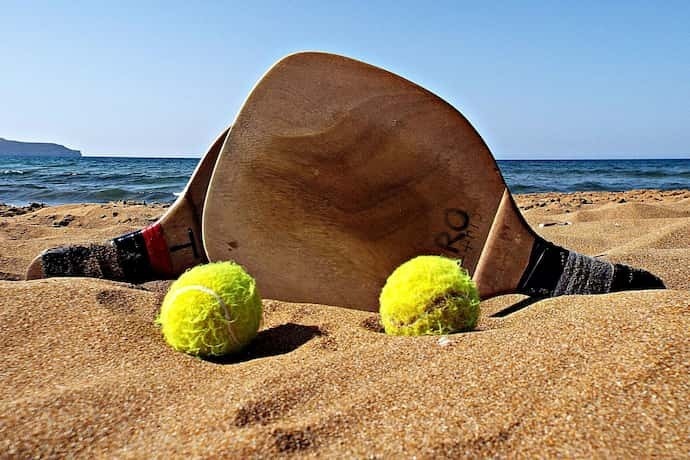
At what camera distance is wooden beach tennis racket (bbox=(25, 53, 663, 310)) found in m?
1.65

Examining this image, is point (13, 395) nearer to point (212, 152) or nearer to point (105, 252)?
point (105, 252)

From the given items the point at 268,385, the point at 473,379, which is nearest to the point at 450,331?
the point at 473,379

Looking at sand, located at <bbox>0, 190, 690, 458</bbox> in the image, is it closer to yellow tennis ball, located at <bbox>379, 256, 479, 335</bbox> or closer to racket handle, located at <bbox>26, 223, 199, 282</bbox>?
yellow tennis ball, located at <bbox>379, 256, 479, 335</bbox>

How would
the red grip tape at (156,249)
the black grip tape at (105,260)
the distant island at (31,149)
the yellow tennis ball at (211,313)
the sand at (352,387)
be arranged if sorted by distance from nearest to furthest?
the sand at (352,387) → the yellow tennis ball at (211,313) → the black grip tape at (105,260) → the red grip tape at (156,249) → the distant island at (31,149)

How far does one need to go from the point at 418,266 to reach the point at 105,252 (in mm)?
1223

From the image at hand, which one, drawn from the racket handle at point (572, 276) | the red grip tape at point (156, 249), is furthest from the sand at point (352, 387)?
the red grip tape at point (156, 249)

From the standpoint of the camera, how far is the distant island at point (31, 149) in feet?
184

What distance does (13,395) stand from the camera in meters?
0.95

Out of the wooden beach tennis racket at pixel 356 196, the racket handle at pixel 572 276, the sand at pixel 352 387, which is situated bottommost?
the sand at pixel 352 387

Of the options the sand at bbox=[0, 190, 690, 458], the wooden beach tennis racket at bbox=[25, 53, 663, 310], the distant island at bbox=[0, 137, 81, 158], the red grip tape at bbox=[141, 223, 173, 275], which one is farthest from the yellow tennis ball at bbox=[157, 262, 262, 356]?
the distant island at bbox=[0, 137, 81, 158]

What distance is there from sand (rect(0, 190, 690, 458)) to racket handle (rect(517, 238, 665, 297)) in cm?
19

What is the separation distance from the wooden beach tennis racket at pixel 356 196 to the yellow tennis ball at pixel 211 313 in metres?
0.35

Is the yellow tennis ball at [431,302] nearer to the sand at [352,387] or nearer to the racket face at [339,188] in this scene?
the sand at [352,387]

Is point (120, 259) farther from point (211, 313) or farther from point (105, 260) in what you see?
point (211, 313)
